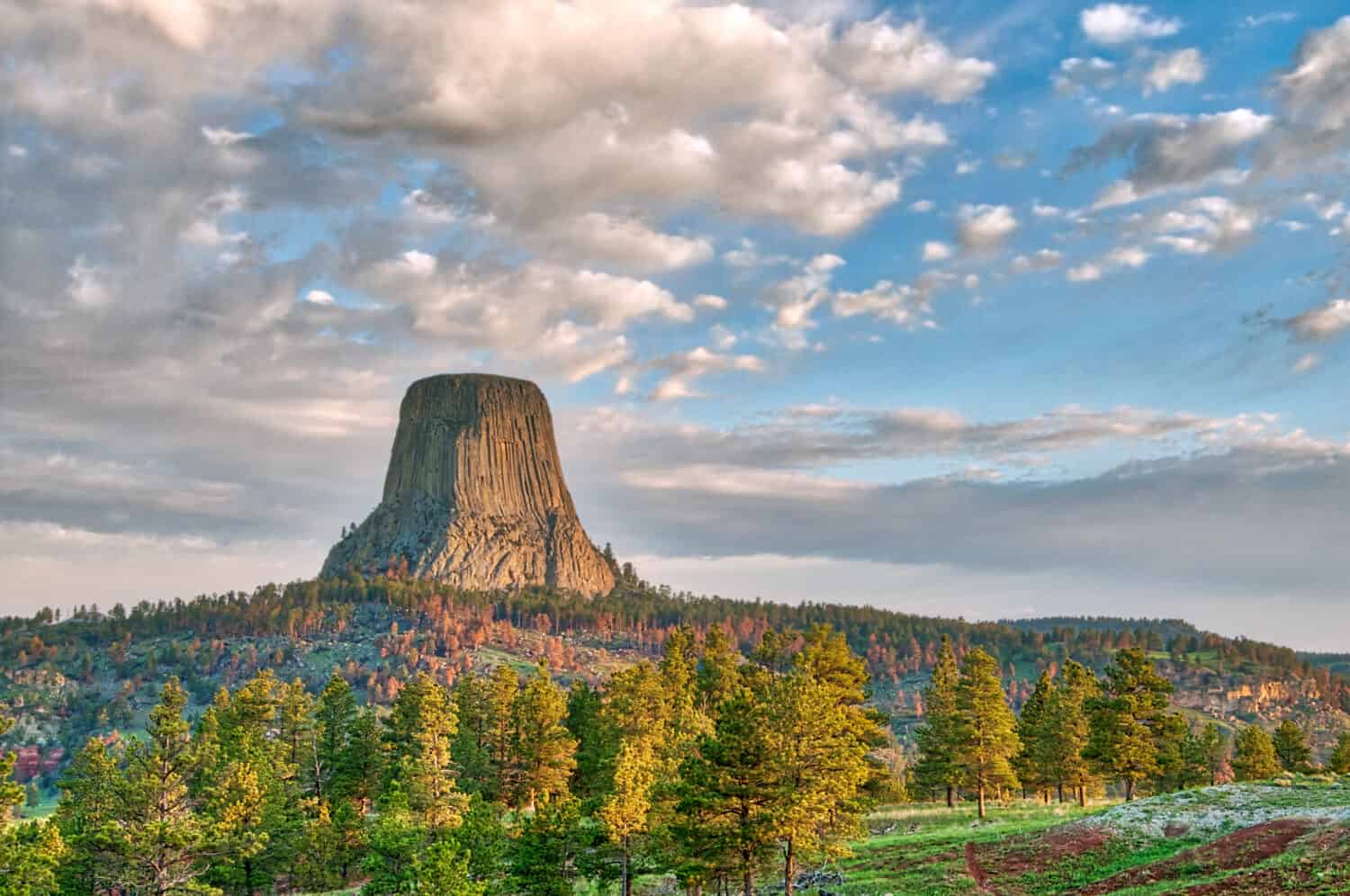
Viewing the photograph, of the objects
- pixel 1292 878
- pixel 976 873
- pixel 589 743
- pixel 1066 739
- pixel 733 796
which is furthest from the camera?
pixel 1066 739

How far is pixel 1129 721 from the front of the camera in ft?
265

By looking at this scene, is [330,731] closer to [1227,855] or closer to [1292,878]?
[1227,855]

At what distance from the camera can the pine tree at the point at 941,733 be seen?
269ft

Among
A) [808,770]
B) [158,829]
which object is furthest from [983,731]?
[158,829]

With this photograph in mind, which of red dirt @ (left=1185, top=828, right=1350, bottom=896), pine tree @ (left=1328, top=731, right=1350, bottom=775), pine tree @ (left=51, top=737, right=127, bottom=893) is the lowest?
pine tree @ (left=51, top=737, right=127, bottom=893)

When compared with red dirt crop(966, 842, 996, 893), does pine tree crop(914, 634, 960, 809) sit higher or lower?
higher

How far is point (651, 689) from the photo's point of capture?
251ft

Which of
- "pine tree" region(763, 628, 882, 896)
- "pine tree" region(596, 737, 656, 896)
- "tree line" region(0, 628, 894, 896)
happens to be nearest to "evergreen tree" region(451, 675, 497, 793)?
"tree line" region(0, 628, 894, 896)

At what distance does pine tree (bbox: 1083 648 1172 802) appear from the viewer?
264 ft

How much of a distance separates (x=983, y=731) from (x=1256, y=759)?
40775mm

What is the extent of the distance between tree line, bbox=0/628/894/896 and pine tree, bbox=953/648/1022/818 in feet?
22.1

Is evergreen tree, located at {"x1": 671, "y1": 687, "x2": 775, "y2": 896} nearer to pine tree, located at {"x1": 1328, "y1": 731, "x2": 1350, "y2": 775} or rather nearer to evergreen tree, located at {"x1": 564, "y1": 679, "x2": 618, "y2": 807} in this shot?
evergreen tree, located at {"x1": 564, "y1": 679, "x2": 618, "y2": 807}

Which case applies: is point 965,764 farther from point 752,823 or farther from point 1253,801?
point 752,823

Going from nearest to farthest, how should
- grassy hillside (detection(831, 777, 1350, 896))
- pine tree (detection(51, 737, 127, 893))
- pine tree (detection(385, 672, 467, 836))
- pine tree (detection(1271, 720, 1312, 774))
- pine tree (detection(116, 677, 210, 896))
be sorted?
grassy hillside (detection(831, 777, 1350, 896)), pine tree (detection(116, 677, 210, 896)), pine tree (detection(51, 737, 127, 893)), pine tree (detection(385, 672, 467, 836)), pine tree (detection(1271, 720, 1312, 774))
